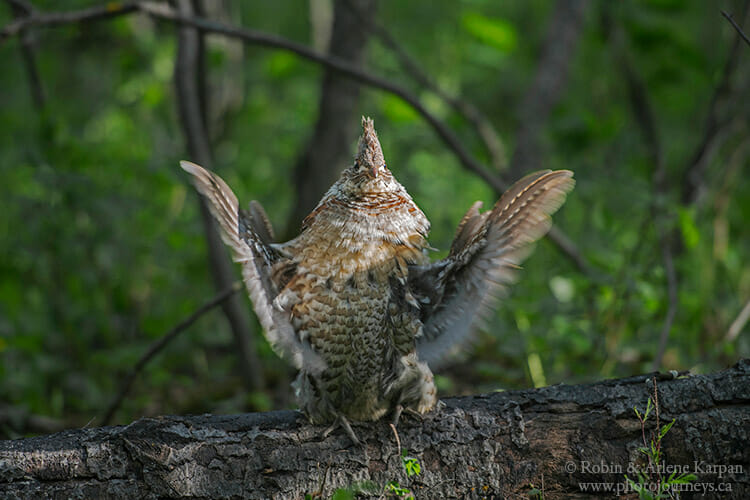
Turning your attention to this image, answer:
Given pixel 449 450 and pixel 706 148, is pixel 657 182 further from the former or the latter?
pixel 449 450

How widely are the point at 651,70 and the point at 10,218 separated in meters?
7.22

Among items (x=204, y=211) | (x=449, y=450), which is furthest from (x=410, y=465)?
(x=204, y=211)

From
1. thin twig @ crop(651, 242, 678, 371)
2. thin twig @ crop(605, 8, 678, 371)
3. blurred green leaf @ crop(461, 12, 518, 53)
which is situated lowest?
thin twig @ crop(651, 242, 678, 371)

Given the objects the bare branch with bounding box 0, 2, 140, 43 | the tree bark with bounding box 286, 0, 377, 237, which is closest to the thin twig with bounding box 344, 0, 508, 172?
the tree bark with bounding box 286, 0, 377, 237

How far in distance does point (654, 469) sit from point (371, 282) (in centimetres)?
133

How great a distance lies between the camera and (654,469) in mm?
2582

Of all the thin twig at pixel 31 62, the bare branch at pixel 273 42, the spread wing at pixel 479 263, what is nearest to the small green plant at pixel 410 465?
the spread wing at pixel 479 263

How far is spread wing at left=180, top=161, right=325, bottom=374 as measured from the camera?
2.68 metres

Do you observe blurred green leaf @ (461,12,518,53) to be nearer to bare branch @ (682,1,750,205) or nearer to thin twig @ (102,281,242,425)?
bare branch @ (682,1,750,205)

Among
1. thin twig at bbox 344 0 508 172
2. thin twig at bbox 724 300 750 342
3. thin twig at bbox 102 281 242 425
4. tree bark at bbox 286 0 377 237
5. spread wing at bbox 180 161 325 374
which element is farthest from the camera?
tree bark at bbox 286 0 377 237

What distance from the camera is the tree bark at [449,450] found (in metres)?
2.47

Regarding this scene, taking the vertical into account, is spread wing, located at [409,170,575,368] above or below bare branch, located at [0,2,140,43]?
below

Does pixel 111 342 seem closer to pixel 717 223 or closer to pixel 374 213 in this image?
pixel 374 213

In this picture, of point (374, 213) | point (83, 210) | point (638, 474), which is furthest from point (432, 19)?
point (638, 474)
